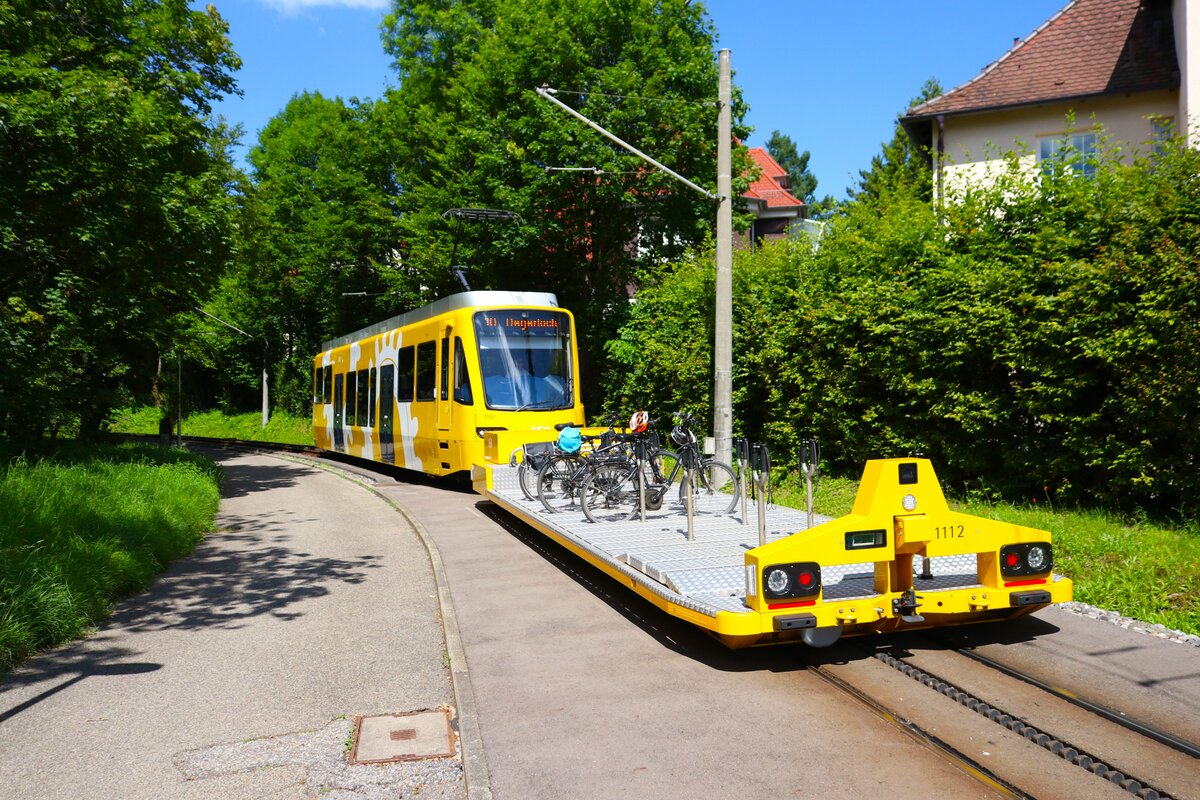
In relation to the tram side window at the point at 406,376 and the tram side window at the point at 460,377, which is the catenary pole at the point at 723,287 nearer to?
the tram side window at the point at 460,377

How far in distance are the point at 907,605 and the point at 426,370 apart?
13010 millimetres

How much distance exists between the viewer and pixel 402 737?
484cm

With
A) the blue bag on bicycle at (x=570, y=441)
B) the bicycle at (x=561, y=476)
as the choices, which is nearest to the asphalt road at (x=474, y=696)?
the bicycle at (x=561, y=476)

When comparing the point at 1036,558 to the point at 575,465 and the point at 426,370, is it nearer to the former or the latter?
the point at 575,465

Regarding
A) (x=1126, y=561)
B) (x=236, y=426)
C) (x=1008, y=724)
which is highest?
(x=236, y=426)

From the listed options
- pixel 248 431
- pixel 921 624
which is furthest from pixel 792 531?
pixel 248 431

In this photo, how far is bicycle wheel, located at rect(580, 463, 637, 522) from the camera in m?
10.2

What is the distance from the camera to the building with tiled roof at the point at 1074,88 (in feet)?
67.5

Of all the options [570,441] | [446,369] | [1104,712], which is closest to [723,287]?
[570,441]

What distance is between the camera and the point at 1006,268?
10.2 meters

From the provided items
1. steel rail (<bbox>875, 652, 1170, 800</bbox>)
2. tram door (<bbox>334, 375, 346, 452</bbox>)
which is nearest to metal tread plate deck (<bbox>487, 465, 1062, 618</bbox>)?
steel rail (<bbox>875, 652, 1170, 800</bbox>)

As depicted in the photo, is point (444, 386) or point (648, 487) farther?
point (444, 386)

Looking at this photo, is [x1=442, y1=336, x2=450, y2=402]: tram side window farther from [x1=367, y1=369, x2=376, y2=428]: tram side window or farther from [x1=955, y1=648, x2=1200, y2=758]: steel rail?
[x1=955, y1=648, x2=1200, y2=758]: steel rail

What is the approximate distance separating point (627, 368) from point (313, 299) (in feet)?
87.0
